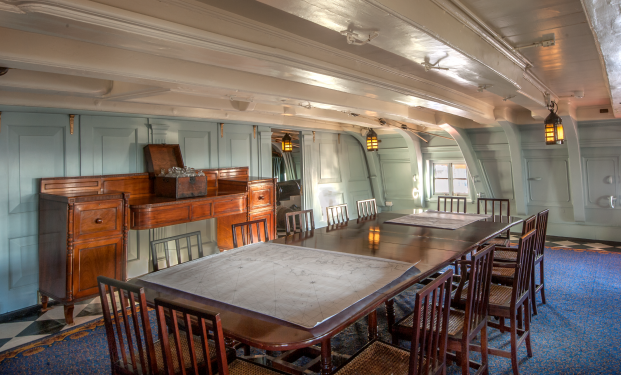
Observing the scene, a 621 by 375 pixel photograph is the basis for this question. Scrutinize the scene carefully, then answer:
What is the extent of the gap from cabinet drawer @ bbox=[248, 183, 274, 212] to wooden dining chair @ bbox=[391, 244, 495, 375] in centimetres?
346

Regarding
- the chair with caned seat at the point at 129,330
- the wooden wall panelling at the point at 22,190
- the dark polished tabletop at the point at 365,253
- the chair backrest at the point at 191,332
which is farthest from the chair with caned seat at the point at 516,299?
the wooden wall panelling at the point at 22,190

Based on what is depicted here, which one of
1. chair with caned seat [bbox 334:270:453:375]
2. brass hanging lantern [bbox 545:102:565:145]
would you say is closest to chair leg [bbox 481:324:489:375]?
chair with caned seat [bbox 334:270:453:375]

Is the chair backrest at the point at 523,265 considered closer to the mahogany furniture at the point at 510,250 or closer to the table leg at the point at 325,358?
the mahogany furniture at the point at 510,250

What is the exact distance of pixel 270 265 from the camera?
8.60 feet

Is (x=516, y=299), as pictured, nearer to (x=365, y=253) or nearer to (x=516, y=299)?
(x=516, y=299)

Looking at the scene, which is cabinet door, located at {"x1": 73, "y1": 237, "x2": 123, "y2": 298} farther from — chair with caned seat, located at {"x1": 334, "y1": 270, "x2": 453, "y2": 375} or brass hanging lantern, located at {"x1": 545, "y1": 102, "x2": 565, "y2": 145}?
brass hanging lantern, located at {"x1": 545, "y1": 102, "x2": 565, "y2": 145}

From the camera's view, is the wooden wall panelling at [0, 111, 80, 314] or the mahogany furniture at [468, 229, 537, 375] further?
the wooden wall panelling at [0, 111, 80, 314]

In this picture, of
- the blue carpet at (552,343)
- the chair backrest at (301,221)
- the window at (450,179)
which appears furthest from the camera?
the window at (450,179)

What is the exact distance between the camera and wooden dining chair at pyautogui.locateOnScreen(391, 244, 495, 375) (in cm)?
228

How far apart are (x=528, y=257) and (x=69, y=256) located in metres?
4.08

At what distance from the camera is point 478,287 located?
241 centimetres

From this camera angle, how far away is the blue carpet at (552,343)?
114 inches

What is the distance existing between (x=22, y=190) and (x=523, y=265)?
16.1 ft

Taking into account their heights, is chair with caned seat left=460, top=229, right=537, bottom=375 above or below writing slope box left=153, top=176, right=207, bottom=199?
below
